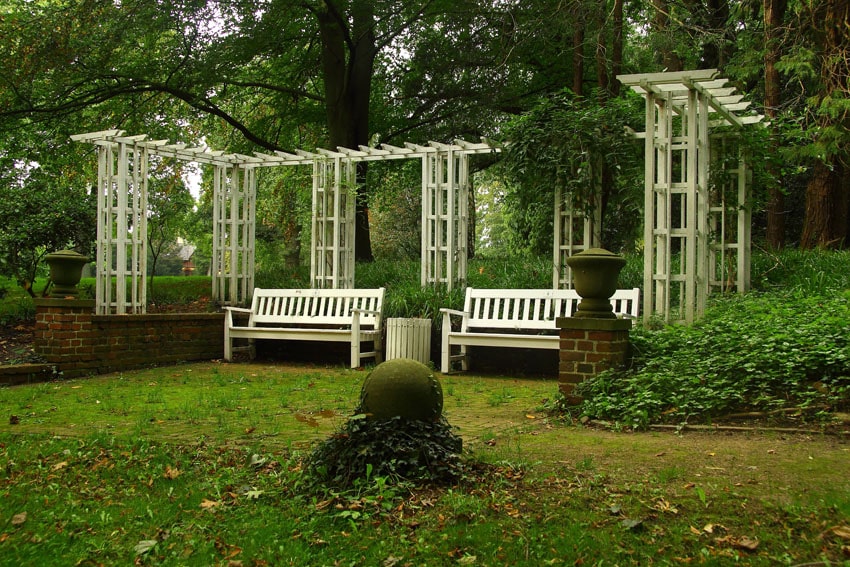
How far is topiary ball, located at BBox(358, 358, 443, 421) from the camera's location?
4125mm

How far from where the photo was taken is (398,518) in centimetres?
346

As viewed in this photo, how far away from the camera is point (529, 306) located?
991 cm

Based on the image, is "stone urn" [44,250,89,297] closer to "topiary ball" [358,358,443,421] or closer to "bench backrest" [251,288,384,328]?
"bench backrest" [251,288,384,328]

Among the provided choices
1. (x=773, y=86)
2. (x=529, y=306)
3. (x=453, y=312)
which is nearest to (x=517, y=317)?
(x=529, y=306)

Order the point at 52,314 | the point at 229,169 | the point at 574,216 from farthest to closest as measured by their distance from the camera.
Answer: the point at 229,169 → the point at 574,216 → the point at 52,314

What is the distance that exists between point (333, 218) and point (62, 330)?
172 inches

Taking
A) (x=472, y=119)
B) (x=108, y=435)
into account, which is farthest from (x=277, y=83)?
(x=108, y=435)

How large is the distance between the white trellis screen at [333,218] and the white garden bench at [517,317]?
8.30ft

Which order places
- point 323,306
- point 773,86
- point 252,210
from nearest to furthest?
point 323,306 < point 773,86 < point 252,210

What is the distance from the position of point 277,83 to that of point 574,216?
31.1 ft

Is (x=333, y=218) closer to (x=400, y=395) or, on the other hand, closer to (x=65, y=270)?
(x=65, y=270)

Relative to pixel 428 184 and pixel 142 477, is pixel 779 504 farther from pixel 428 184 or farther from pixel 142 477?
pixel 428 184

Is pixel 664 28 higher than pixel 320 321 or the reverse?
higher

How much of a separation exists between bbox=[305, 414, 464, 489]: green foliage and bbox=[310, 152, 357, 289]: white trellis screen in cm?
775
